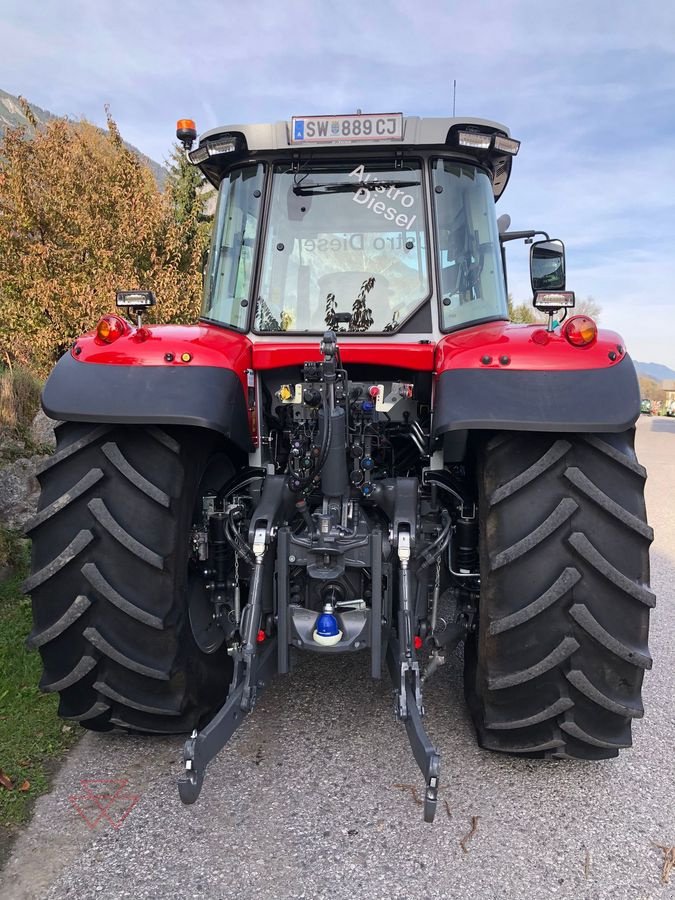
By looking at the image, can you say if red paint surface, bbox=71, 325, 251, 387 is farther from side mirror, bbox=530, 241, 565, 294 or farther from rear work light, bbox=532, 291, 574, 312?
side mirror, bbox=530, 241, 565, 294

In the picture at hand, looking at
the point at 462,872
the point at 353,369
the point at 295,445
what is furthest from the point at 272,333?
the point at 462,872

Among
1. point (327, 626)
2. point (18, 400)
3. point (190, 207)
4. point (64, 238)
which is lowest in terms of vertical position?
point (327, 626)

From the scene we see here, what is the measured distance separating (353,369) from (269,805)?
185 centimetres

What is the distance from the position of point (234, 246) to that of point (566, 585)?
219 cm

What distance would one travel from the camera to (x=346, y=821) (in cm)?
232

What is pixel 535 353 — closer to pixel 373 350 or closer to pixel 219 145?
pixel 373 350

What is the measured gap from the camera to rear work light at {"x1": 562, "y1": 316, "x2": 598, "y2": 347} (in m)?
2.42

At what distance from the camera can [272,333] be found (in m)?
3.11

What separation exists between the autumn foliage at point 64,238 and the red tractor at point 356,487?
28.4 ft

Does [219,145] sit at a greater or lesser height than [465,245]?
greater

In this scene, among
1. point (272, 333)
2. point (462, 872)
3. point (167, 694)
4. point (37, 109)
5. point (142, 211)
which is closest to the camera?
point (462, 872)

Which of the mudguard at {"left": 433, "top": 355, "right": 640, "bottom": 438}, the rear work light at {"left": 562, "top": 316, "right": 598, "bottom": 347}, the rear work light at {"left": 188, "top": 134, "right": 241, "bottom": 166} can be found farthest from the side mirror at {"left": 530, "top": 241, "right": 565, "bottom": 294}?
the rear work light at {"left": 188, "top": 134, "right": 241, "bottom": 166}

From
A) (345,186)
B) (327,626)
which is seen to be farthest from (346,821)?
(345,186)

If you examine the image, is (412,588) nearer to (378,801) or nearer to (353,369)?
(378,801)
